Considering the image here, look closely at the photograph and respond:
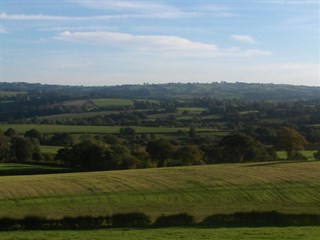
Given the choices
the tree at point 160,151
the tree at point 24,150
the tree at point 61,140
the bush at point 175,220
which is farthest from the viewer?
the tree at point 61,140

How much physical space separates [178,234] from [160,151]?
189 feet

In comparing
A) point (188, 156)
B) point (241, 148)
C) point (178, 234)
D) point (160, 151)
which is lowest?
point (188, 156)

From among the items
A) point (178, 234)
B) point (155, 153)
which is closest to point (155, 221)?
point (178, 234)

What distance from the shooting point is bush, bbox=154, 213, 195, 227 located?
113ft

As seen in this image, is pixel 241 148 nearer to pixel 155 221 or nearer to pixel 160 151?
pixel 160 151

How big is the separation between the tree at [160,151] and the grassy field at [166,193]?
2996 centimetres

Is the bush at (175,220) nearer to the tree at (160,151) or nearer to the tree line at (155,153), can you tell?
the tree line at (155,153)

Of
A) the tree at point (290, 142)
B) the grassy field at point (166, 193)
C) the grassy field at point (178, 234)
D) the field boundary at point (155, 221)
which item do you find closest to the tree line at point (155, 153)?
the tree at point (290, 142)

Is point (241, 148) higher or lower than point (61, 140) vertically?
higher

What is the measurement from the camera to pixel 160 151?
285 feet

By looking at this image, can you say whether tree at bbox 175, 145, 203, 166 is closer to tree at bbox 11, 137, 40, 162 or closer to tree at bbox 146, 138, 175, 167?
tree at bbox 146, 138, 175, 167

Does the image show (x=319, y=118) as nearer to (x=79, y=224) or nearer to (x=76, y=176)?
(x=76, y=176)

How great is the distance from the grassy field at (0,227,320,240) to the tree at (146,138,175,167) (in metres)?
55.0

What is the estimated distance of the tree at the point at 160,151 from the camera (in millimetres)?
87062
